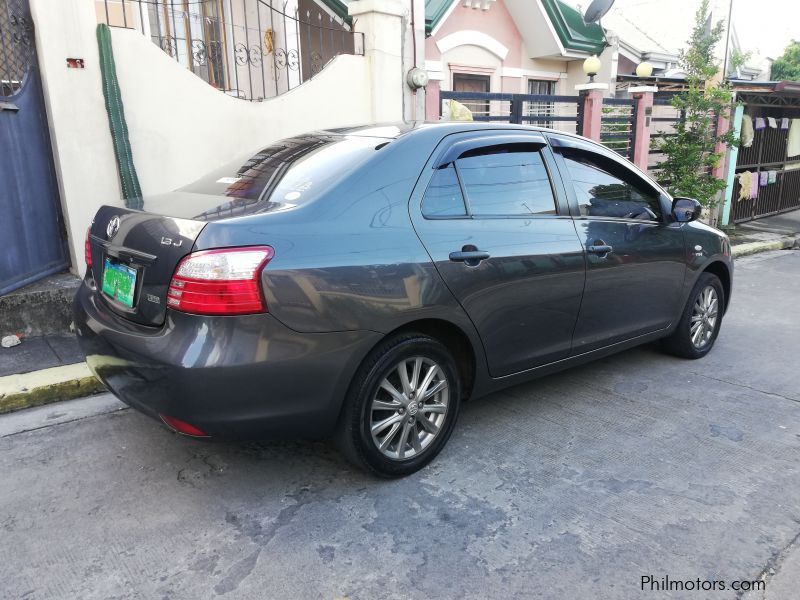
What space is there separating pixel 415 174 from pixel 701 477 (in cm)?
203

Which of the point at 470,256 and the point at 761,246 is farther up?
the point at 470,256

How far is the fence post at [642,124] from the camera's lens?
34.6ft

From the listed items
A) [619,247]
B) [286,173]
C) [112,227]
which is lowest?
[619,247]

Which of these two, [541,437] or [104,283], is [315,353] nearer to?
[104,283]

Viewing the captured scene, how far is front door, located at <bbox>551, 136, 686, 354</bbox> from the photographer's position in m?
3.89

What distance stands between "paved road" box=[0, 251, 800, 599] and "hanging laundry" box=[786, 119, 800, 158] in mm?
12296

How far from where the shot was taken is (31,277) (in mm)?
5176

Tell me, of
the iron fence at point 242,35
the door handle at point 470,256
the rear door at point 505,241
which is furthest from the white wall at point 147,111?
the door handle at point 470,256

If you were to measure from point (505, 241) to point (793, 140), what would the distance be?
13.8 meters

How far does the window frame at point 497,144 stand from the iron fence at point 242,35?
11.9 ft

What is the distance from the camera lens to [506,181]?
11.7ft

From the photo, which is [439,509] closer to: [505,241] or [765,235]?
[505,241]

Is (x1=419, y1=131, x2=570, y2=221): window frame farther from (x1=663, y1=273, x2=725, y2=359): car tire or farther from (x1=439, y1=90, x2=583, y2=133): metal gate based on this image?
(x1=439, y1=90, x2=583, y2=133): metal gate

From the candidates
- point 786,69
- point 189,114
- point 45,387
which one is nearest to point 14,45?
point 189,114
